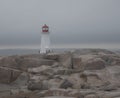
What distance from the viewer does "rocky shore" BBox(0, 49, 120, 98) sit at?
16453 millimetres

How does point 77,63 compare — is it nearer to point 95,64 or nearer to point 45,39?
point 95,64

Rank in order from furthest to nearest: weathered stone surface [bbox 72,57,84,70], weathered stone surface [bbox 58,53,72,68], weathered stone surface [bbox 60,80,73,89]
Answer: weathered stone surface [bbox 58,53,72,68] → weathered stone surface [bbox 72,57,84,70] → weathered stone surface [bbox 60,80,73,89]

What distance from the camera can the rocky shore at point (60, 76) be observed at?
16.5 m

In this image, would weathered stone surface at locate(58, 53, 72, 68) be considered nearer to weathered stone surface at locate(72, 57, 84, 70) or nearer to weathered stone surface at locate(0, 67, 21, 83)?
weathered stone surface at locate(72, 57, 84, 70)

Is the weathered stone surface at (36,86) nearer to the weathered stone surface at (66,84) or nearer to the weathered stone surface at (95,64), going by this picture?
the weathered stone surface at (66,84)

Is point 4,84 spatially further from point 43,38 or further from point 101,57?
point 43,38

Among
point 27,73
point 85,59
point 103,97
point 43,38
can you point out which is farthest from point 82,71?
point 43,38

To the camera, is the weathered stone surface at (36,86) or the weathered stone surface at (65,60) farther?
the weathered stone surface at (65,60)

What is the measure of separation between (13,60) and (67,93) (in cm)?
780

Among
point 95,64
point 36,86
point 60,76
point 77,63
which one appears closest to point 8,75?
point 36,86

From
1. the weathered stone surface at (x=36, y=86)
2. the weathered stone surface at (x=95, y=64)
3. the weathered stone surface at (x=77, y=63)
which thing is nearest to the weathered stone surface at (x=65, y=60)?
the weathered stone surface at (x=77, y=63)

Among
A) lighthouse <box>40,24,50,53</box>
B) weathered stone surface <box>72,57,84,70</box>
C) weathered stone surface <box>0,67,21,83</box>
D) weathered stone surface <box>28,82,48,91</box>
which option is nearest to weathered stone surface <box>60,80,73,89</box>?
weathered stone surface <box>28,82,48,91</box>

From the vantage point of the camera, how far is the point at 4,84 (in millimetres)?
20219

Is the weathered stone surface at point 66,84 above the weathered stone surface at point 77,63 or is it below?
below
